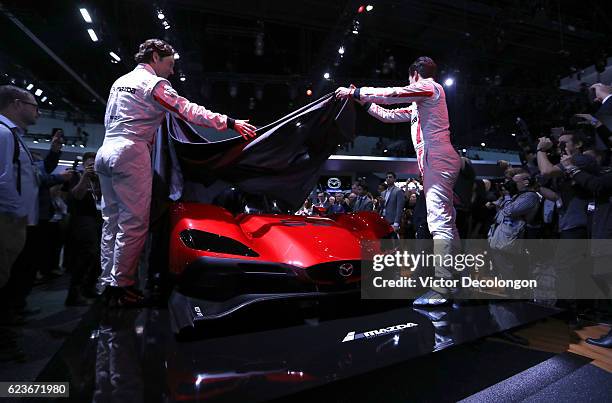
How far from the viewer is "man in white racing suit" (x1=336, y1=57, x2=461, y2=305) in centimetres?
268

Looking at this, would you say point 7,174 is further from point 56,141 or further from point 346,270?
point 346,270

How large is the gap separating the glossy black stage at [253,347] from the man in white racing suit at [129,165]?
33 centimetres

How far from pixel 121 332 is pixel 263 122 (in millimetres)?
12784

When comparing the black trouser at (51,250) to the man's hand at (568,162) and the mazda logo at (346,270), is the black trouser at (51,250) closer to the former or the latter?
the mazda logo at (346,270)

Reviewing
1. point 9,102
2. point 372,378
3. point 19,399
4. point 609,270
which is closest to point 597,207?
point 609,270

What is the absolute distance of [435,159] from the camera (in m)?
2.75

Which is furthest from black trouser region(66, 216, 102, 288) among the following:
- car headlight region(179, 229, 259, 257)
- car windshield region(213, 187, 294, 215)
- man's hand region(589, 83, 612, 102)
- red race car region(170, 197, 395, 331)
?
man's hand region(589, 83, 612, 102)

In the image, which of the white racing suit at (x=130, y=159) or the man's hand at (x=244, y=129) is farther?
the man's hand at (x=244, y=129)

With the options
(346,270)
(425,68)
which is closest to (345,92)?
(425,68)

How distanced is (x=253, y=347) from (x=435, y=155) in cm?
192

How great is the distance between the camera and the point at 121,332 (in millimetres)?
2098

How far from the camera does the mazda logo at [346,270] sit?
7.58ft

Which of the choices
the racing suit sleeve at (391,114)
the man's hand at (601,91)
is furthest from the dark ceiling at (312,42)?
the man's hand at (601,91)

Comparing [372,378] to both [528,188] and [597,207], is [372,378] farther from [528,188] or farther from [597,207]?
[528,188]
